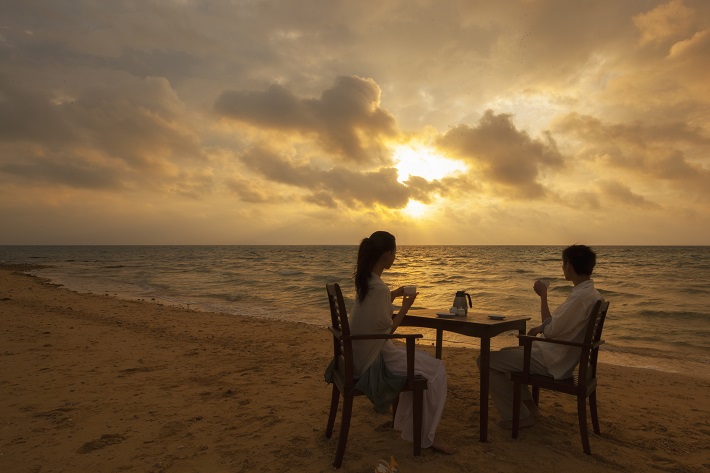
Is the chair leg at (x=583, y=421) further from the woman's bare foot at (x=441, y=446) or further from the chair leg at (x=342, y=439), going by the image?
the chair leg at (x=342, y=439)

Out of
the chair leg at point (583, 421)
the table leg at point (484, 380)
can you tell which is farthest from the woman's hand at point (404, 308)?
the chair leg at point (583, 421)

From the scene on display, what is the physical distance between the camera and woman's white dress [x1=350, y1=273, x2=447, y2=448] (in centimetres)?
333

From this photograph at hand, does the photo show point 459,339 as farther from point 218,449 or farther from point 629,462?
point 218,449

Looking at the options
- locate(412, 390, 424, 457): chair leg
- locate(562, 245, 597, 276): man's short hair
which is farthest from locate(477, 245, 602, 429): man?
locate(412, 390, 424, 457): chair leg

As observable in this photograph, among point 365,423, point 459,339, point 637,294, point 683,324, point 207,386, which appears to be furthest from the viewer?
point 637,294

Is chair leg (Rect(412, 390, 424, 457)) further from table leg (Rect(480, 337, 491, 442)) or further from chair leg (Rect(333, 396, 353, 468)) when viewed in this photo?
table leg (Rect(480, 337, 491, 442))

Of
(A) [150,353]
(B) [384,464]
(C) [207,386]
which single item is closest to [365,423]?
(B) [384,464]

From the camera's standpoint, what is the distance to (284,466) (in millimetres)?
3227

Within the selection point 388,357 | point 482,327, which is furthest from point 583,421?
point 388,357

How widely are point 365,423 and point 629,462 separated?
2.22 metres

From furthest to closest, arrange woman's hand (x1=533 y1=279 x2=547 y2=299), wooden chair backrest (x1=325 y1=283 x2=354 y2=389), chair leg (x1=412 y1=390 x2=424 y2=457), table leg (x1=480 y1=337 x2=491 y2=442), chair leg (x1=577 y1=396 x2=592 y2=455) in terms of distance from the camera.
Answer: woman's hand (x1=533 y1=279 x2=547 y2=299)
table leg (x1=480 y1=337 x2=491 y2=442)
chair leg (x1=577 y1=396 x2=592 y2=455)
chair leg (x1=412 y1=390 x2=424 y2=457)
wooden chair backrest (x1=325 y1=283 x2=354 y2=389)

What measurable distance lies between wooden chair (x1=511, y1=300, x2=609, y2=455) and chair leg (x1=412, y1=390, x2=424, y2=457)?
3.17 feet

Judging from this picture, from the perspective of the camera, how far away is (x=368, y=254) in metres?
3.39

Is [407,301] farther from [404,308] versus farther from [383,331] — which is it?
[383,331]
